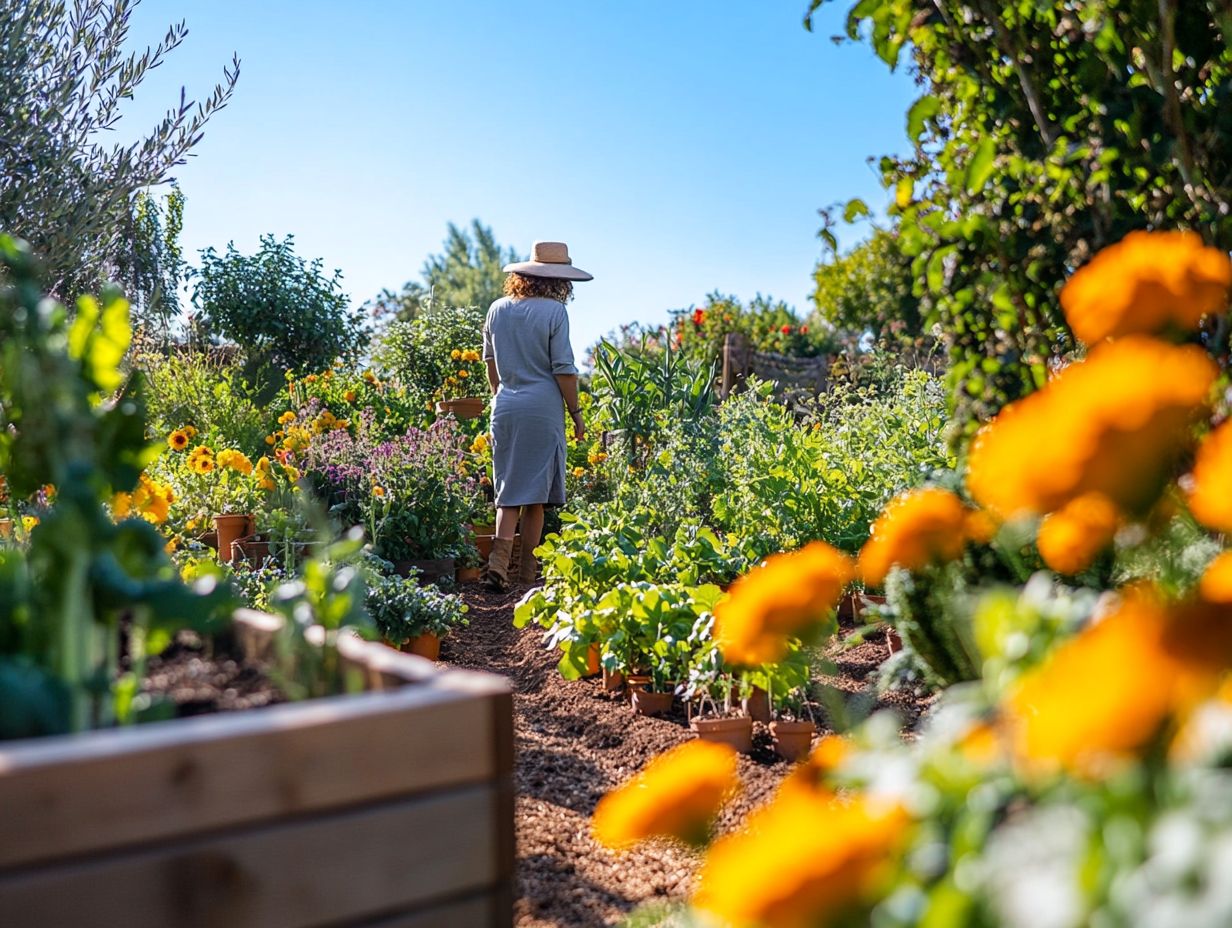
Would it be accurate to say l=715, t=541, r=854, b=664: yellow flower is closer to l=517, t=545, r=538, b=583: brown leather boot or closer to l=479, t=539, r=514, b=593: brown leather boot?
l=479, t=539, r=514, b=593: brown leather boot

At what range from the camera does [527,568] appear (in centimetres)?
641

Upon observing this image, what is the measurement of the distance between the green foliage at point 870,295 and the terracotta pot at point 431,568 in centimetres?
1507

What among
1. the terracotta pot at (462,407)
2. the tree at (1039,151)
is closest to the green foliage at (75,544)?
the tree at (1039,151)

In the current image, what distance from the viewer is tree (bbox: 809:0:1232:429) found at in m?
1.93

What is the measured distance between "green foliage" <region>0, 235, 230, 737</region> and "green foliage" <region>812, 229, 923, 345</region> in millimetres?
19174

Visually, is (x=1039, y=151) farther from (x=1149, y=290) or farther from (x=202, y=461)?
(x=202, y=461)

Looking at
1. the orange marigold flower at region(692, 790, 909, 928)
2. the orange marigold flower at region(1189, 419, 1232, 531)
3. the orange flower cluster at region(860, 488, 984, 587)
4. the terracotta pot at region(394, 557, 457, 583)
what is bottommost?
the terracotta pot at region(394, 557, 457, 583)

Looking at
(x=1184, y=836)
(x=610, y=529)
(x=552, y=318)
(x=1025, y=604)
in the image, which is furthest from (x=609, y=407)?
(x=1184, y=836)

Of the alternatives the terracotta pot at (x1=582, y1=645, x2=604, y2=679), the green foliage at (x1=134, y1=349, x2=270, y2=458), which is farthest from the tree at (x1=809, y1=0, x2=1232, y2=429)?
the green foliage at (x1=134, y1=349, x2=270, y2=458)

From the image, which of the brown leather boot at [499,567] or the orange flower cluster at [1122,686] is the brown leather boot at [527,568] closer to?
the brown leather boot at [499,567]

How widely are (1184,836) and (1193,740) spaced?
123mm

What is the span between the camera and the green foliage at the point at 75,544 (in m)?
1.15

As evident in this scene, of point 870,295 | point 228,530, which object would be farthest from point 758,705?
point 870,295

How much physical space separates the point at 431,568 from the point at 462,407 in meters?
2.48
